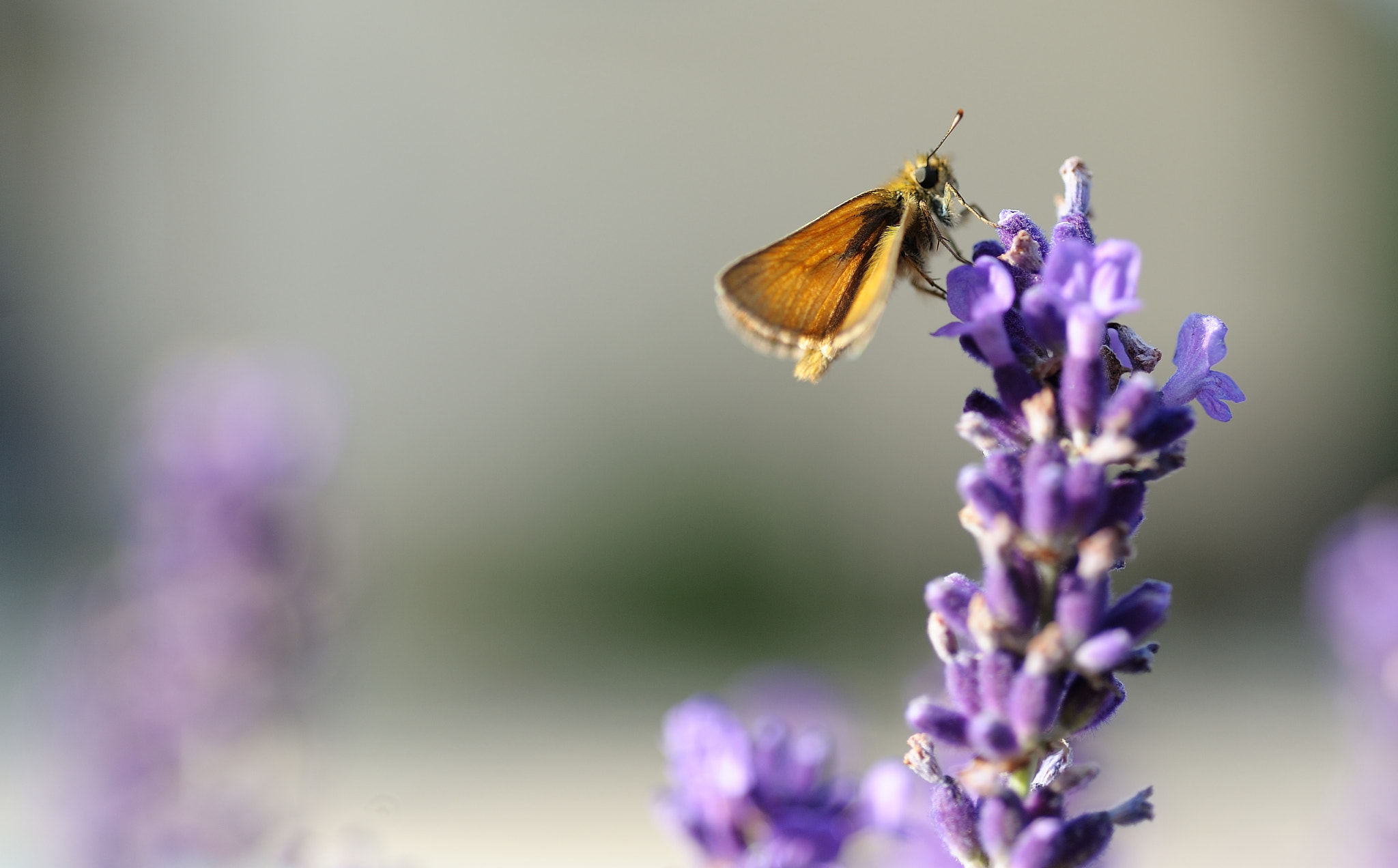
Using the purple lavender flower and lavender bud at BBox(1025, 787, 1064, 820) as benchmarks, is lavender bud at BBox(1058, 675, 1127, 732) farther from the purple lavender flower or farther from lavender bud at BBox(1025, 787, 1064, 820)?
the purple lavender flower

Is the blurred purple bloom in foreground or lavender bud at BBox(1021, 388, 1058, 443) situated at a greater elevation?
lavender bud at BBox(1021, 388, 1058, 443)

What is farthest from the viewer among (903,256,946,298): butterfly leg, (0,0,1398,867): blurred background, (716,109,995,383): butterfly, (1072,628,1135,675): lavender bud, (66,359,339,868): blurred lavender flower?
(0,0,1398,867): blurred background

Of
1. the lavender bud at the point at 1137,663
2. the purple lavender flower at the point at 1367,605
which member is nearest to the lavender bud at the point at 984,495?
the lavender bud at the point at 1137,663

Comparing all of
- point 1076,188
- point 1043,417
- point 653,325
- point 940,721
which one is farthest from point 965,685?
point 653,325

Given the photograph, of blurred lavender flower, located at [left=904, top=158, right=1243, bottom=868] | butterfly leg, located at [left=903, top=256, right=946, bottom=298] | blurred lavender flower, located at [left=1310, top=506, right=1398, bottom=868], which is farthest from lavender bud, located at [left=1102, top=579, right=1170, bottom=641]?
blurred lavender flower, located at [left=1310, top=506, right=1398, bottom=868]

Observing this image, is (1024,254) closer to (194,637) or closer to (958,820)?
(958,820)

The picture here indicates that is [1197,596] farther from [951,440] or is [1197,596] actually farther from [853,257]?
[853,257]
